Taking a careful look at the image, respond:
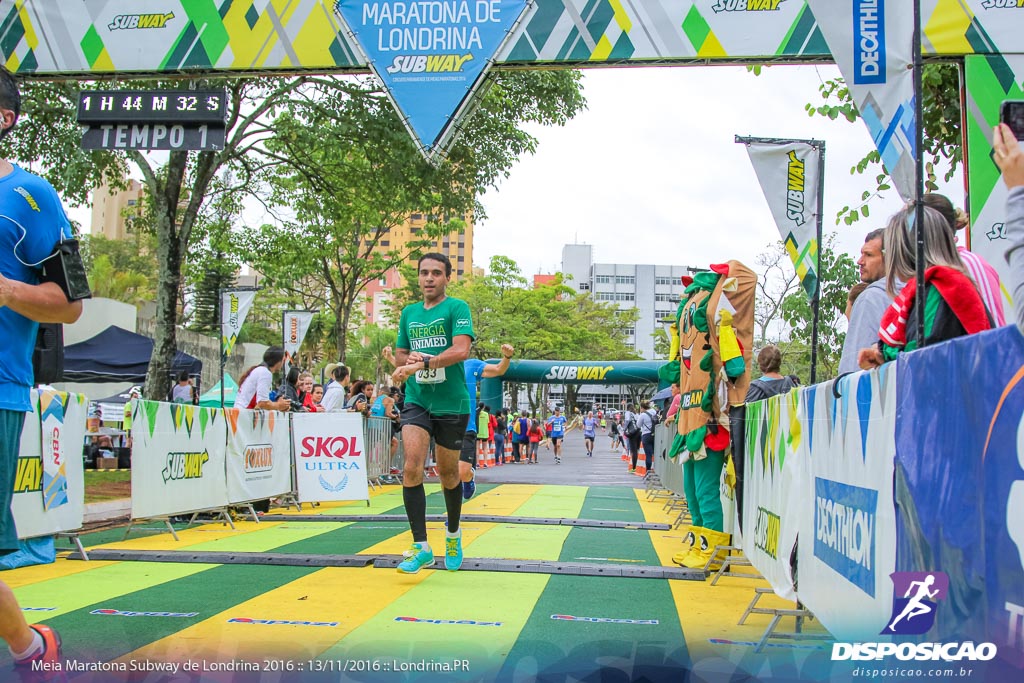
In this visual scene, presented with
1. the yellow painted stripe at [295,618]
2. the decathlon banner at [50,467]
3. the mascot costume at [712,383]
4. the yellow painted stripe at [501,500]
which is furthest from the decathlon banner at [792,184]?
the decathlon banner at [50,467]

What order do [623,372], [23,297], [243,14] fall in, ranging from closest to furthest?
[23,297] → [243,14] → [623,372]

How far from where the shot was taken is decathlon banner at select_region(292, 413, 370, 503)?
1132cm

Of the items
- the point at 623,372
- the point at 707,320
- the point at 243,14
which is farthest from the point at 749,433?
the point at 623,372

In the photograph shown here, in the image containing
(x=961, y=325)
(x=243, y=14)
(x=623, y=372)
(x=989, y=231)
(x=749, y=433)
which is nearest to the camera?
(x=961, y=325)

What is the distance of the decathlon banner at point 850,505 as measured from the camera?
9.54 feet

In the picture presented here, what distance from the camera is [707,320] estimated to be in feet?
20.5

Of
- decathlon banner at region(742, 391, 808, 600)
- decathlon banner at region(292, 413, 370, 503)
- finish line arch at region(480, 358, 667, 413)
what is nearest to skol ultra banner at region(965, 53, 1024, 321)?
decathlon banner at region(742, 391, 808, 600)

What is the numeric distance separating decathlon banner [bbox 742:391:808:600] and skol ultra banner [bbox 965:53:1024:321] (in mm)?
2633

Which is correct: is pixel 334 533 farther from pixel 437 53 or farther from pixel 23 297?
pixel 23 297

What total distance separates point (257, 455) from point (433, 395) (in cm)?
488

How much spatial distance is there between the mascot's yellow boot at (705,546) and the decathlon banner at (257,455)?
5.20 m

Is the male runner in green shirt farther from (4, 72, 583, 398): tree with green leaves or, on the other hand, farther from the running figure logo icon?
(4, 72, 583, 398): tree with green leaves

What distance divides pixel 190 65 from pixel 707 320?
17.9 feet

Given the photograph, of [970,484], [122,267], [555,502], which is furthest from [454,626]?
[122,267]
